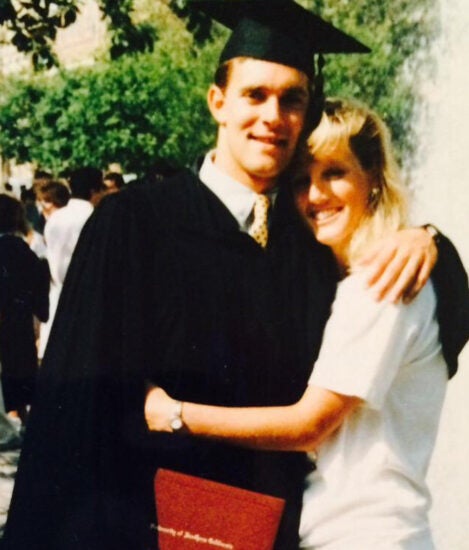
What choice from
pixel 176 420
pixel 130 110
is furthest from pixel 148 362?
pixel 130 110

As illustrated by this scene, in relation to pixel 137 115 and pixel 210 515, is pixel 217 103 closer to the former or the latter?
pixel 210 515

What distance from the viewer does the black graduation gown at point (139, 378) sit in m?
2.46

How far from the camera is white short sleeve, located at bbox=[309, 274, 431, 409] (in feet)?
7.64

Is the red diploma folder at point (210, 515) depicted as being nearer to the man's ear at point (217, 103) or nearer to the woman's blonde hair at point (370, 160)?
the woman's blonde hair at point (370, 160)

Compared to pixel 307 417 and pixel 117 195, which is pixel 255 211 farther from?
pixel 307 417

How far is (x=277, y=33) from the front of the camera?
2850mm

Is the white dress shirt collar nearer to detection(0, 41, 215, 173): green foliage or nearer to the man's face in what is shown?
the man's face

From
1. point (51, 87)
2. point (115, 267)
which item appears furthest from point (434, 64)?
point (51, 87)

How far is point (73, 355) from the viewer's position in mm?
2475

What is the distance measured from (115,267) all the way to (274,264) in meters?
0.37

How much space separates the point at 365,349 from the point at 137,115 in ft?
92.6

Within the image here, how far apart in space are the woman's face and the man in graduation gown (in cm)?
10

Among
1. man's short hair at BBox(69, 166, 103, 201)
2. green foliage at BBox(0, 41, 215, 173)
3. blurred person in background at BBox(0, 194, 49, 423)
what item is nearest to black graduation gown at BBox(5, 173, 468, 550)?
blurred person in background at BBox(0, 194, 49, 423)

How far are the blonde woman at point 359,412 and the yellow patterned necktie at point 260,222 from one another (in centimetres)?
18
